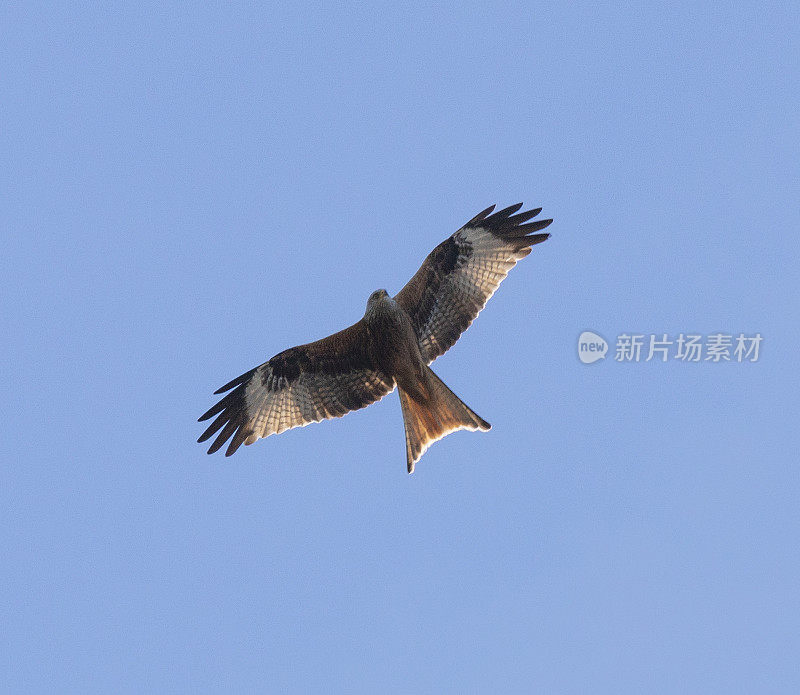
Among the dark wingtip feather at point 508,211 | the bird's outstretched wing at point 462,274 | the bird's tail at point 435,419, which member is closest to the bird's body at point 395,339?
the bird's tail at point 435,419

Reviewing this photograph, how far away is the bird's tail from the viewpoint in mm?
23781

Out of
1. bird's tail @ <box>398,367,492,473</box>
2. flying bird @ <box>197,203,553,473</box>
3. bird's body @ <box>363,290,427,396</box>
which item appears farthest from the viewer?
flying bird @ <box>197,203,553,473</box>

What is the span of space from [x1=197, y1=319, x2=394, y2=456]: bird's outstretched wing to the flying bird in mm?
10

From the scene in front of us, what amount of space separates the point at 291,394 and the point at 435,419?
160cm

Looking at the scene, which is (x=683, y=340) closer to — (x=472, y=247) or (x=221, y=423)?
(x=472, y=247)

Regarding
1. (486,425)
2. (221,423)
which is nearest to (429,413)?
(486,425)

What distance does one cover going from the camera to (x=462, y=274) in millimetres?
24344

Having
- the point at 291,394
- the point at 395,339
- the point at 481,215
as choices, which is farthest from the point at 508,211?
the point at 291,394

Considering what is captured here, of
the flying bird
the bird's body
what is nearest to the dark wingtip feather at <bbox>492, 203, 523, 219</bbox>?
the flying bird

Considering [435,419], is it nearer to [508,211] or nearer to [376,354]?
[376,354]

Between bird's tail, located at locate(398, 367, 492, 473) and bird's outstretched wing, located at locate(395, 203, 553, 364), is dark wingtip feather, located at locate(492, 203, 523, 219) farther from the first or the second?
bird's tail, located at locate(398, 367, 492, 473)

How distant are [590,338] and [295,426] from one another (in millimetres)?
3274

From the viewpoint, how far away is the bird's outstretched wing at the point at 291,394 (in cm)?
2430

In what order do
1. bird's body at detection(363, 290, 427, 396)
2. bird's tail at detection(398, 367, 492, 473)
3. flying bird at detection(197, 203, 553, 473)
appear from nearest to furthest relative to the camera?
bird's body at detection(363, 290, 427, 396) → bird's tail at detection(398, 367, 492, 473) → flying bird at detection(197, 203, 553, 473)
